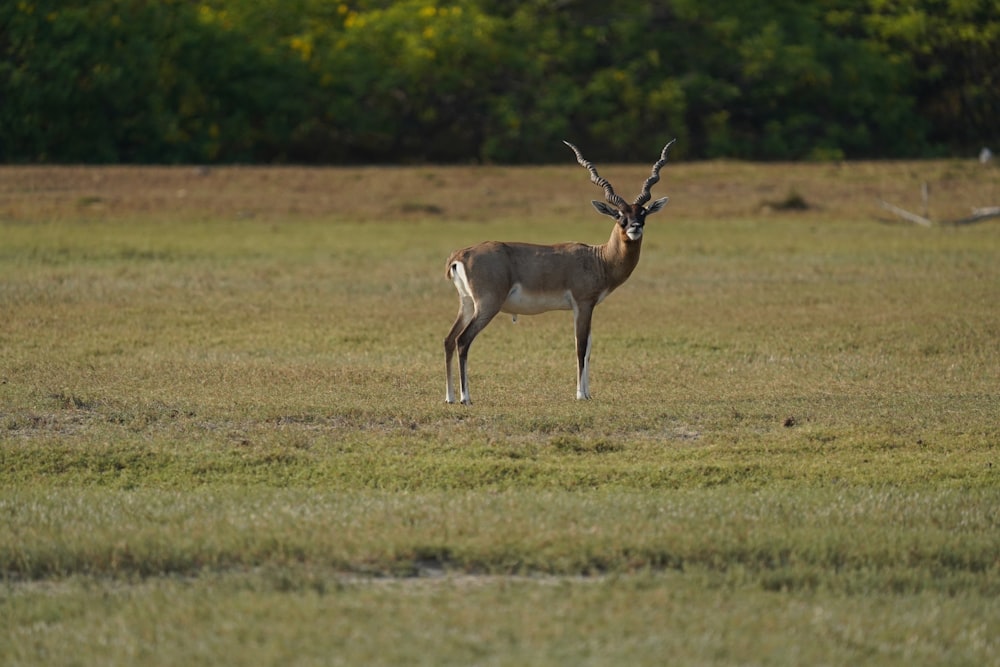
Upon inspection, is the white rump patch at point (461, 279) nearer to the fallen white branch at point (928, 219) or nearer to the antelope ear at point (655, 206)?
the antelope ear at point (655, 206)

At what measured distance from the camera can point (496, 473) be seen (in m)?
9.30

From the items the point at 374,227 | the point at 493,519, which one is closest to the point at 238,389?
the point at 493,519

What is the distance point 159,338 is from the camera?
15.1 metres

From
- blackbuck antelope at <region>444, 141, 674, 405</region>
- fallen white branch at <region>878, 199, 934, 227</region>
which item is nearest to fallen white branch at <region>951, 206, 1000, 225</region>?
fallen white branch at <region>878, 199, 934, 227</region>

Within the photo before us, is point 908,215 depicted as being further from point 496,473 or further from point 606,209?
point 496,473

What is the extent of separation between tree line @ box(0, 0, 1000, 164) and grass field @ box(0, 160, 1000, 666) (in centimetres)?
1570

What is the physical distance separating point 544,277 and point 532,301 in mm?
201

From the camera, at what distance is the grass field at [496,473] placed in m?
6.43

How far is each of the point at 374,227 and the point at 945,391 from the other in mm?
16649

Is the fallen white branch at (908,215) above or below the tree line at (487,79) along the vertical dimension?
below

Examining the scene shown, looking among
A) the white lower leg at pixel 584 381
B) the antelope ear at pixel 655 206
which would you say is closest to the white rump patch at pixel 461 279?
the white lower leg at pixel 584 381

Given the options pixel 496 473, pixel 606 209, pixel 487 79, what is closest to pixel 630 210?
pixel 606 209

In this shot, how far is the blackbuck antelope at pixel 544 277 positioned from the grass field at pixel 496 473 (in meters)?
0.57

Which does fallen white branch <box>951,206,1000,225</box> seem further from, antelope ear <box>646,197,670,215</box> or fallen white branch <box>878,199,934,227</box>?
antelope ear <box>646,197,670,215</box>
